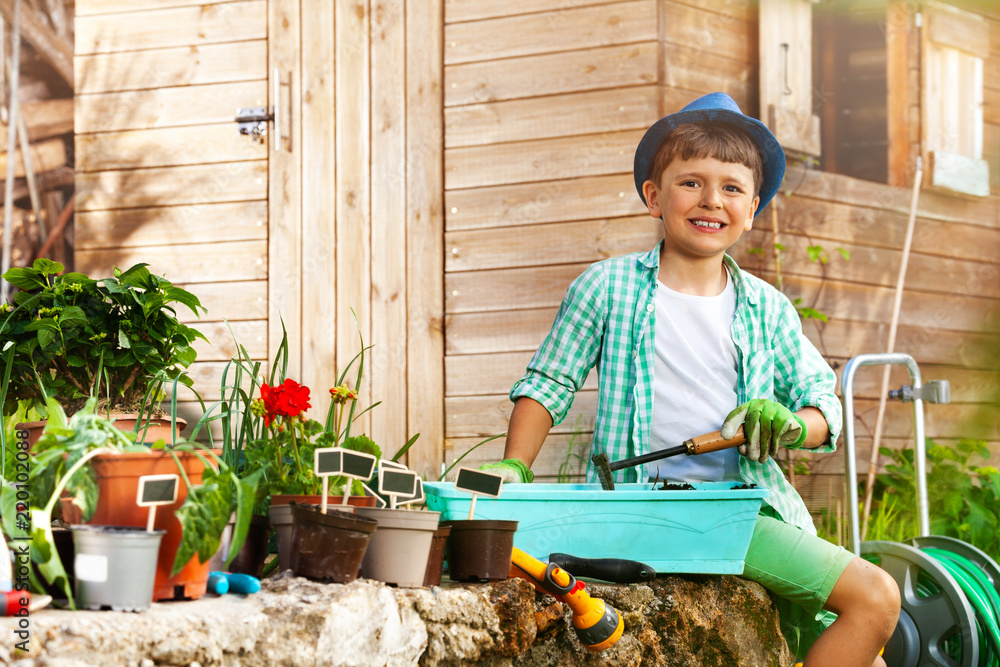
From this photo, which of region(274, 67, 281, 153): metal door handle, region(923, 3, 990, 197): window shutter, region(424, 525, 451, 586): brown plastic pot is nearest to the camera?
region(424, 525, 451, 586): brown plastic pot

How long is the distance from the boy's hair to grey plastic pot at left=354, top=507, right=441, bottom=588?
104 centimetres

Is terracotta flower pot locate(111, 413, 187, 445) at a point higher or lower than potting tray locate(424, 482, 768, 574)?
higher

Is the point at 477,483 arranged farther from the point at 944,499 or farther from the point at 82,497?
the point at 944,499

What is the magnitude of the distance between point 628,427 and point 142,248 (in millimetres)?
2346

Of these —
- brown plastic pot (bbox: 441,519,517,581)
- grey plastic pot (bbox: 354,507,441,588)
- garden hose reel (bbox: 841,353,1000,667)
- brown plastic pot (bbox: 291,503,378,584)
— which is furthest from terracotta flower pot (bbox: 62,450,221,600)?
garden hose reel (bbox: 841,353,1000,667)

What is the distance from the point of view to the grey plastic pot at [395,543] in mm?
1123

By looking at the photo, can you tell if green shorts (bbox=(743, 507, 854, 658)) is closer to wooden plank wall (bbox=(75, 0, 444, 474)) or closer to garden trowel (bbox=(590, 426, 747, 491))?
garden trowel (bbox=(590, 426, 747, 491))

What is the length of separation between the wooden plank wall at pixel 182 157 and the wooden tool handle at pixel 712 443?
2.12 meters

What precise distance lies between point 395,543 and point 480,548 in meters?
0.16

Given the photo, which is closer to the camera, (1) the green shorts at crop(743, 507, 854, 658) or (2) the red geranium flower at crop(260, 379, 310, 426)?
(2) the red geranium flower at crop(260, 379, 310, 426)

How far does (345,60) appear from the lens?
3.33 m

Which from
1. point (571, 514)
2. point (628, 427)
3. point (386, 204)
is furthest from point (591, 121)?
point (571, 514)

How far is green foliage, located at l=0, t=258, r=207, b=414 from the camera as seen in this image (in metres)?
1.52

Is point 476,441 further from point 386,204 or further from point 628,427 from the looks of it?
point 628,427
